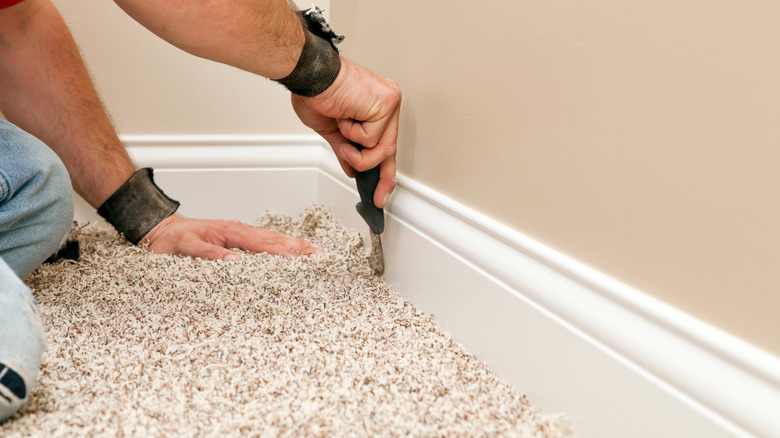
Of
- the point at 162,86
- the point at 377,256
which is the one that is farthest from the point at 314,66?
the point at 162,86

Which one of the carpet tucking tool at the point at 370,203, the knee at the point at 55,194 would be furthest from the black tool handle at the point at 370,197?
the knee at the point at 55,194

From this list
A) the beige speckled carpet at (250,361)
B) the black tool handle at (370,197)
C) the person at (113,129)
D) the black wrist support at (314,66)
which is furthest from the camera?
the black tool handle at (370,197)

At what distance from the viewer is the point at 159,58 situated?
54.8 inches

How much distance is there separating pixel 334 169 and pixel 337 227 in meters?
0.14

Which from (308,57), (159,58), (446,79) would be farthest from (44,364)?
(159,58)

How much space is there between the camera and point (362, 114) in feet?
2.95

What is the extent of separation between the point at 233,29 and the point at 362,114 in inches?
9.1

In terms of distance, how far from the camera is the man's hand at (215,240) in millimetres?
1162

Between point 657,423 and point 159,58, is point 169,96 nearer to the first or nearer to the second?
point 159,58

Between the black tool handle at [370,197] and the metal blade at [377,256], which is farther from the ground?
the black tool handle at [370,197]

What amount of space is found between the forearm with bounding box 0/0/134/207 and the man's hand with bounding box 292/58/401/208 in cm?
54

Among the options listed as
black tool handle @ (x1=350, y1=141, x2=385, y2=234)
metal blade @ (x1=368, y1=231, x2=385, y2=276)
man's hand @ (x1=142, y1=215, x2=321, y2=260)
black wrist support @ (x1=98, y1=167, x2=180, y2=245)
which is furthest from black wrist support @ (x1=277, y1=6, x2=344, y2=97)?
black wrist support @ (x1=98, y1=167, x2=180, y2=245)

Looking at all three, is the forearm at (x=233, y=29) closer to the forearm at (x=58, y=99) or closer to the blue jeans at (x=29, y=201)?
the blue jeans at (x=29, y=201)

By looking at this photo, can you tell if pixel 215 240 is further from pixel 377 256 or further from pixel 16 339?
pixel 16 339
